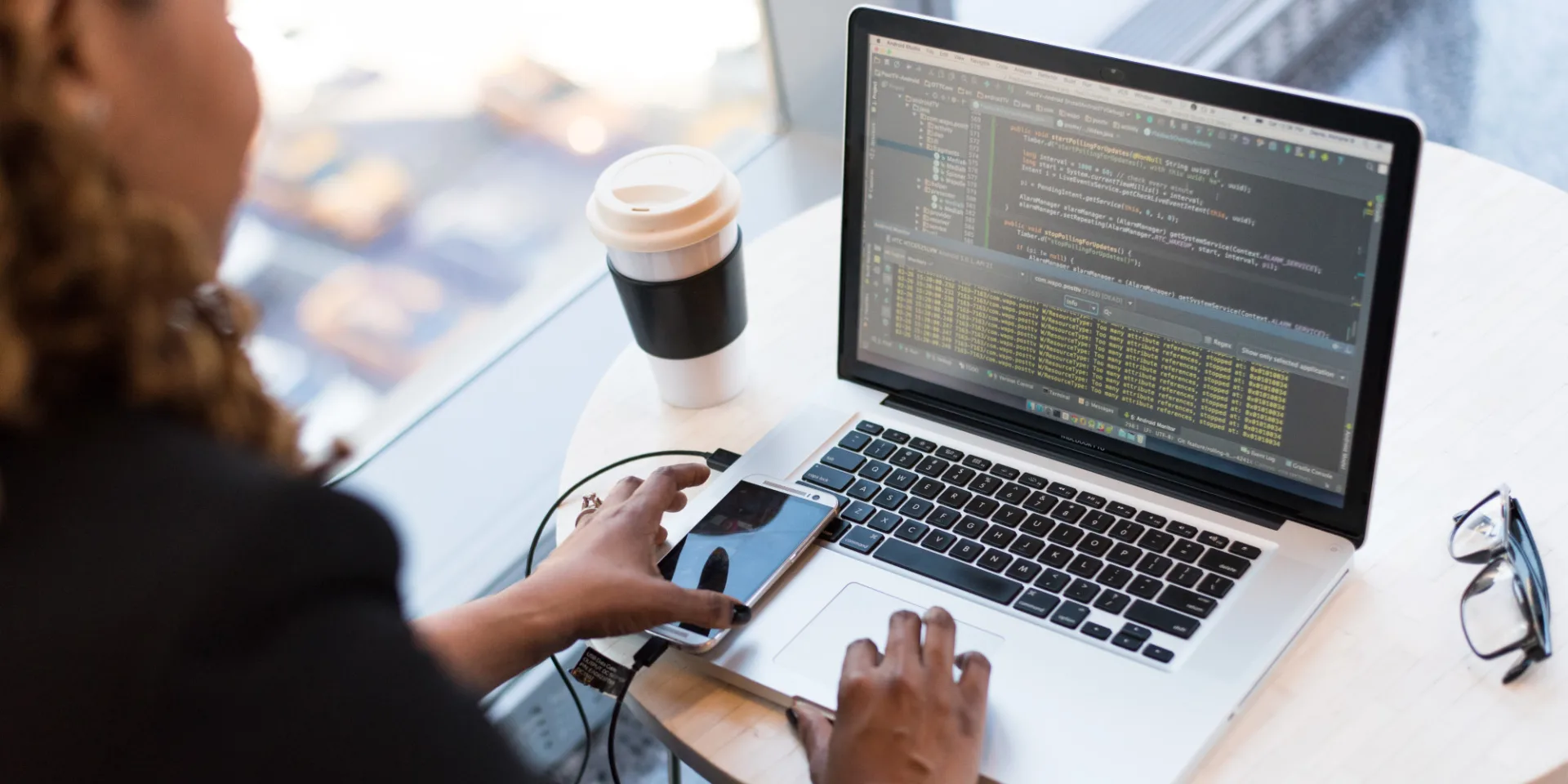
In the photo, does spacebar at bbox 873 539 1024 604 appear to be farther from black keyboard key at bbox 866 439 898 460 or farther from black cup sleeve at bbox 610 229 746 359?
black cup sleeve at bbox 610 229 746 359

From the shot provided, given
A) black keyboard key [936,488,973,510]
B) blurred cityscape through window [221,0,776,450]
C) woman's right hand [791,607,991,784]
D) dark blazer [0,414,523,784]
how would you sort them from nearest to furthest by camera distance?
1. dark blazer [0,414,523,784]
2. woman's right hand [791,607,991,784]
3. black keyboard key [936,488,973,510]
4. blurred cityscape through window [221,0,776,450]

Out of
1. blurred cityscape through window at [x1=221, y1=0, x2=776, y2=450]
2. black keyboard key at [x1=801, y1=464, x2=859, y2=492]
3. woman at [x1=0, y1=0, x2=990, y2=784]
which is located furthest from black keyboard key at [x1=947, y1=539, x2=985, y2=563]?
blurred cityscape through window at [x1=221, y1=0, x2=776, y2=450]

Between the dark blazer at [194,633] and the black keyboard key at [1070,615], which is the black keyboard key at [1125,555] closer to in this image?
the black keyboard key at [1070,615]

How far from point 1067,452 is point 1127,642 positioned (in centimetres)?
21

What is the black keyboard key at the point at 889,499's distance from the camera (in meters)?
1.01

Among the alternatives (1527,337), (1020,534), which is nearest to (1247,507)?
(1020,534)

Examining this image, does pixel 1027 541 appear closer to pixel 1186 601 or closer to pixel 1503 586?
pixel 1186 601

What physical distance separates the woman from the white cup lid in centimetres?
49

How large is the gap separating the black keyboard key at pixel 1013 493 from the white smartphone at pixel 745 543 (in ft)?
0.41

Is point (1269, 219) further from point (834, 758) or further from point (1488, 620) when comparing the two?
point (834, 758)

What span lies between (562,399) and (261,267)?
441mm

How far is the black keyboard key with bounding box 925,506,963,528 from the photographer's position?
3.22 feet

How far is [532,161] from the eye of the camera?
2.02 metres

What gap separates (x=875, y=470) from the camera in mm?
1035
